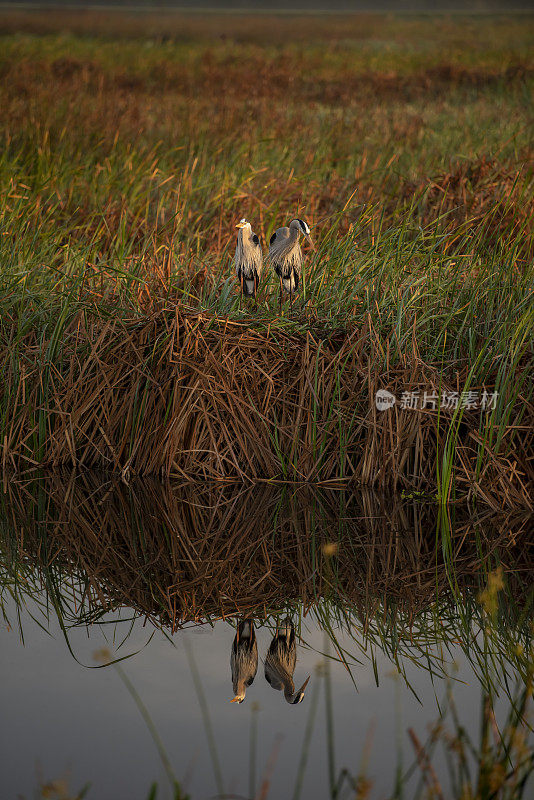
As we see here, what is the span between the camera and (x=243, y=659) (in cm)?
235

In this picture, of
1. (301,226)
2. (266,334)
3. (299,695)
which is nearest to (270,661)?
(299,695)

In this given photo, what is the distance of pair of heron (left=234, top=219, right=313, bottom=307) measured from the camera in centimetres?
393

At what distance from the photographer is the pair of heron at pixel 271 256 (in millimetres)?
3926

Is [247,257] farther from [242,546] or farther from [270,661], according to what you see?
[270,661]

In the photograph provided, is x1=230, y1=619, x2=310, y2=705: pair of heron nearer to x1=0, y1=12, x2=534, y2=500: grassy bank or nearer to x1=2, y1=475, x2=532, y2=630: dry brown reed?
x1=2, y1=475, x2=532, y2=630: dry brown reed

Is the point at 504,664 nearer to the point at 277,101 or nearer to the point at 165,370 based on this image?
the point at 165,370

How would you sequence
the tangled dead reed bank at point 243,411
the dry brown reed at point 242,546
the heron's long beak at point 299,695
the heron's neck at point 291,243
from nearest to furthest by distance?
the heron's long beak at point 299,695 < the dry brown reed at point 242,546 < the tangled dead reed bank at point 243,411 < the heron's neck at point 291,243

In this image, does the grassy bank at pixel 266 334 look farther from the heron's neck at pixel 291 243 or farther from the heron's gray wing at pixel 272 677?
the heron's gray wing at pixel 272 677

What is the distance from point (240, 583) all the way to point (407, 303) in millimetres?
1795

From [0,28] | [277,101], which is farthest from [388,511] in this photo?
[0,28]

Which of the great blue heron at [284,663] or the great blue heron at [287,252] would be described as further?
the great blue heron at [287,252]

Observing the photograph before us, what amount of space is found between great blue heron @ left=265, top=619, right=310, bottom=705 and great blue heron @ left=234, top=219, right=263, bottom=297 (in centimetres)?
179

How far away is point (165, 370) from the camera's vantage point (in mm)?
3988

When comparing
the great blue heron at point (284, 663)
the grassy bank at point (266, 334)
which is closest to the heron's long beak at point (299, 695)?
the great blue heron at point (284, 663)
